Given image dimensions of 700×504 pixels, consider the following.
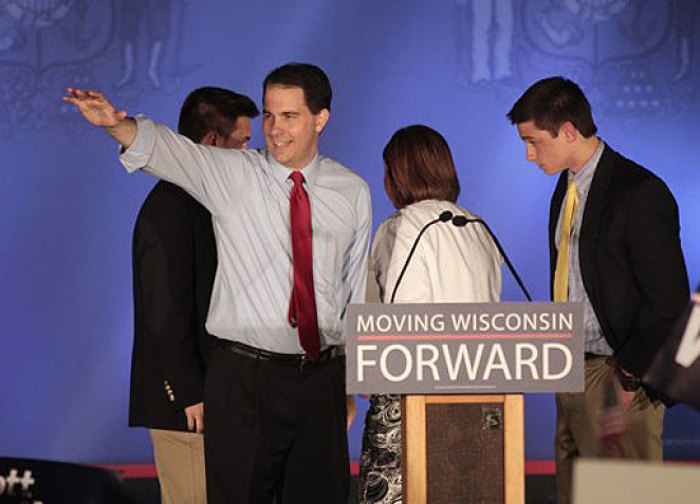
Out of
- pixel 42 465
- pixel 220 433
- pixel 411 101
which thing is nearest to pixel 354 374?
pixel 220 433

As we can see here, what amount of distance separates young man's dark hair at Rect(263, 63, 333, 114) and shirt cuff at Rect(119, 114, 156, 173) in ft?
1.27

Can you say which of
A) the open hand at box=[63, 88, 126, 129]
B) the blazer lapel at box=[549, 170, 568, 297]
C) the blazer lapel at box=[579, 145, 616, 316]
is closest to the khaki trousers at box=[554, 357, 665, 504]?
the blazer lapel at box=[579, 145, 616, 316]

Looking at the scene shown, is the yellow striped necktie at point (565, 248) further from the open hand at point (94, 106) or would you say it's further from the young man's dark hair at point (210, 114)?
the open hand at point (94, 106)

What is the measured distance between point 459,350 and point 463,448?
0.17 metres

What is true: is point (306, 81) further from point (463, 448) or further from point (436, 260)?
point (463, 448)

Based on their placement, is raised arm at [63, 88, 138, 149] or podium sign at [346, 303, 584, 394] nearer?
podium sign at [346, 303, 584, 394]

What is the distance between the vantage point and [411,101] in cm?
477

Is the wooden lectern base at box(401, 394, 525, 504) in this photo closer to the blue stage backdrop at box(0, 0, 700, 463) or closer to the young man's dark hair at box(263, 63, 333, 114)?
the young man's dark hair at box(263, 63, 333, 114)

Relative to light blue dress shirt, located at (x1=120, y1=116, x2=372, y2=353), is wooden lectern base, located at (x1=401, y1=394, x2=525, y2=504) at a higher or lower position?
lower

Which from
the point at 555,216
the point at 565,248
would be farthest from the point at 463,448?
the point at 555,216

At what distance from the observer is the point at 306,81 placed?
2.67 meters

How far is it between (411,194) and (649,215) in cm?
54

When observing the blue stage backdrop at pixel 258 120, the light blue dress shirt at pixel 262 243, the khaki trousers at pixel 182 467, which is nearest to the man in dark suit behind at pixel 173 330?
the khaki trousers at pixel 182 467

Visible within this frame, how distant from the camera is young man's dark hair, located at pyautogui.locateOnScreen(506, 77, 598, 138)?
2910 mm
